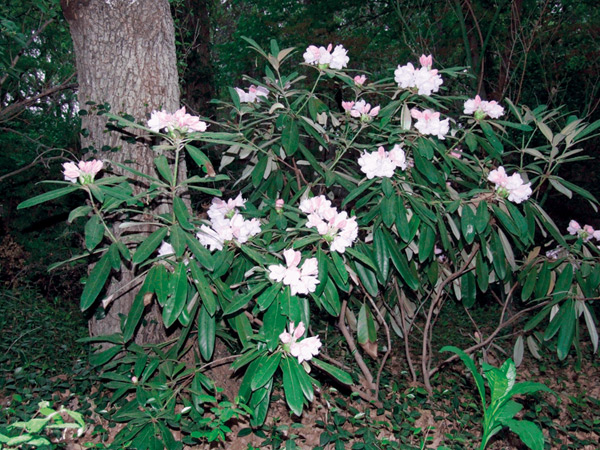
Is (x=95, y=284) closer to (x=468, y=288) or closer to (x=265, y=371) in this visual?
(x=265, y=371)

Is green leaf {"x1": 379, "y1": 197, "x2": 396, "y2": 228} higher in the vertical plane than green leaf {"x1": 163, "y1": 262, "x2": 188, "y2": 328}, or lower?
higher

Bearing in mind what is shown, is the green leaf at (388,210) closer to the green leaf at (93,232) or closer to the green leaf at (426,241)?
the green leaf at (426,241)

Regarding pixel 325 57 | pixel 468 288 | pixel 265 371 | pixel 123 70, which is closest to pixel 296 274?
pixel 265 371

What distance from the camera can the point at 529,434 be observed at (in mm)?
1050

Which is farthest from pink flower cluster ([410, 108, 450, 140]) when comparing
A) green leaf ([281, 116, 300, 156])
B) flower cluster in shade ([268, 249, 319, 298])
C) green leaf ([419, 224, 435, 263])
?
flower cluster in shade ([268, 249, 319, 298])

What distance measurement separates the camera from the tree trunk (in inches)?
85.0

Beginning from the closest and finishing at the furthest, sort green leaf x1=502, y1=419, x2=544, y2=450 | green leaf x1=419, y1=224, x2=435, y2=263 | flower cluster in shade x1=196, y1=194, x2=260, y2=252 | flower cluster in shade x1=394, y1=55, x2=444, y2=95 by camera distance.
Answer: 1. green leaf x1=502, y1=419, x2=544, y2=450
2. flower cluster in shade x1=196, y1=194, x2=260, y2=252
3. green leaf x1=419, y1=224, x2=435, y2=263
4. flower cluster in shade x1=394, y1=55, x2=444, y2=95

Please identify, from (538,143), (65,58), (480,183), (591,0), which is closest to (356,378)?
(480,183)

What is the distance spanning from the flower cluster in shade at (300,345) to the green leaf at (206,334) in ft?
1.03

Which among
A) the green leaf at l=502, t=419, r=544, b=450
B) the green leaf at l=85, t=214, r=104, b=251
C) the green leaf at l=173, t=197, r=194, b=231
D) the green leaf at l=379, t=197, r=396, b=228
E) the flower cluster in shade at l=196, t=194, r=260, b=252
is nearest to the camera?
the green leaf at l=502, t=419, r=544, b=450

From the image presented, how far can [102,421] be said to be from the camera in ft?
6.75

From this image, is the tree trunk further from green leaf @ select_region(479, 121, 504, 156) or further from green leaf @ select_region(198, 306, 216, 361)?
green leaf @ select_region(479, 121, 504, 156)

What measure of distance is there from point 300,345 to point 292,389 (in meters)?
0.13

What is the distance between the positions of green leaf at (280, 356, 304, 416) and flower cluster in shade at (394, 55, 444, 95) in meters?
1.22
